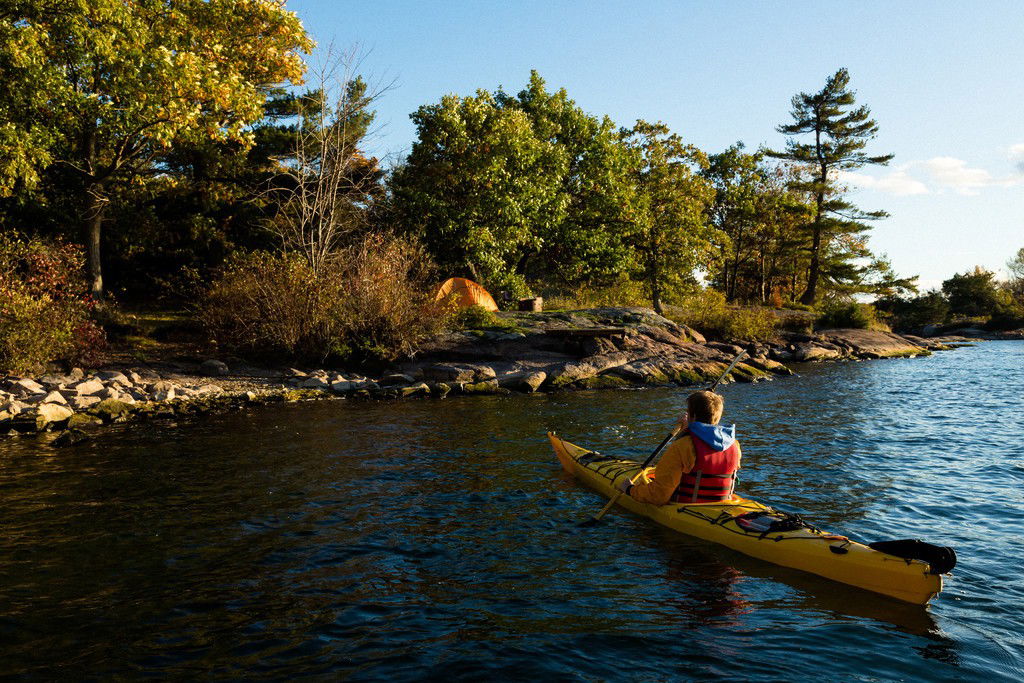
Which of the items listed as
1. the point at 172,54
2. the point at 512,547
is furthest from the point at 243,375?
the point at 512,547

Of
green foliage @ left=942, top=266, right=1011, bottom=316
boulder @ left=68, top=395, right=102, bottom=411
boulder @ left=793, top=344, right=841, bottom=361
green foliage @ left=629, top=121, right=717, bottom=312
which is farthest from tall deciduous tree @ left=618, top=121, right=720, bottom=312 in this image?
green foliage @ left=942, top=266, right=1011, bottom=316

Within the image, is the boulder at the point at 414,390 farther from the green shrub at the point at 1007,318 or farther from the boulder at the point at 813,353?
the green shrub at the point at 1007,318

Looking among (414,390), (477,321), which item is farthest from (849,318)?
(414,390)

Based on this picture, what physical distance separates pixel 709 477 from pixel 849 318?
34291 mm

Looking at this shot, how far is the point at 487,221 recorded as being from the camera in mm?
27078

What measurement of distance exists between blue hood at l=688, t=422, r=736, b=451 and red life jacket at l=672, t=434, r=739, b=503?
11cm

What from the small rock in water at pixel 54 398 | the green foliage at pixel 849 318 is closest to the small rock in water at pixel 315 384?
the small rock in water at pixel 54 398

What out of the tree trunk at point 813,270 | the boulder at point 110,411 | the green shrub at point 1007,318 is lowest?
the boulder at point 110,411

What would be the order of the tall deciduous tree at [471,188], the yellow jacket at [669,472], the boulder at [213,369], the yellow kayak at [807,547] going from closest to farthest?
1. the yellow kayak at [807,547]
2. the yellow jacket at [669,472]
3. the boulder at [213,369]
4. the tall deciduous tree at [471,188]

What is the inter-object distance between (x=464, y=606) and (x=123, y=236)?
80.6 feet

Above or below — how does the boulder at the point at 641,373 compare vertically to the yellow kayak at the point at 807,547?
above

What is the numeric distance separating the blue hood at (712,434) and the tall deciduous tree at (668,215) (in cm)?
2612

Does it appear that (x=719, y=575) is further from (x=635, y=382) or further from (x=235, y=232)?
(x=235, y=232)

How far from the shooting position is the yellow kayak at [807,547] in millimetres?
5340
